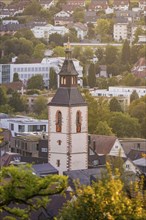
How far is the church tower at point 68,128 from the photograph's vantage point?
33.3 metres

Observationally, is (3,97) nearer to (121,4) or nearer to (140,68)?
(140,68)

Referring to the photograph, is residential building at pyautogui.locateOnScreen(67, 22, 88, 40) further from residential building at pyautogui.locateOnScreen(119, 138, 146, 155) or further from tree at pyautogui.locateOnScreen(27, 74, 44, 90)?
residential building at pyautogui.locateOnScreen(119, 138, 146, 155)

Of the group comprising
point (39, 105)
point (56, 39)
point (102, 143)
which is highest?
point (102, 143)

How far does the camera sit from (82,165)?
33219mm

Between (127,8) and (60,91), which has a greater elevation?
(60,91)

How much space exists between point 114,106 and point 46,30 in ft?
130

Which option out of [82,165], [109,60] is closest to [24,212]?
[82,165]

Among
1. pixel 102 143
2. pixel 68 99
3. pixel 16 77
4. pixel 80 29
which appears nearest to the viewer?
pixel 68 99

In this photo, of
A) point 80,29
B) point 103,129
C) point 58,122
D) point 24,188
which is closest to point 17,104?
point 103,129

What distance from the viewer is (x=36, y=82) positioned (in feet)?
228

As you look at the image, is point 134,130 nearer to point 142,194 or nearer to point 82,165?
point 82,165

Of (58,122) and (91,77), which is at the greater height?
(58,122)

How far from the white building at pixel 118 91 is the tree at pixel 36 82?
202 inches

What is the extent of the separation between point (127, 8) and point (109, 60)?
2908 cm
